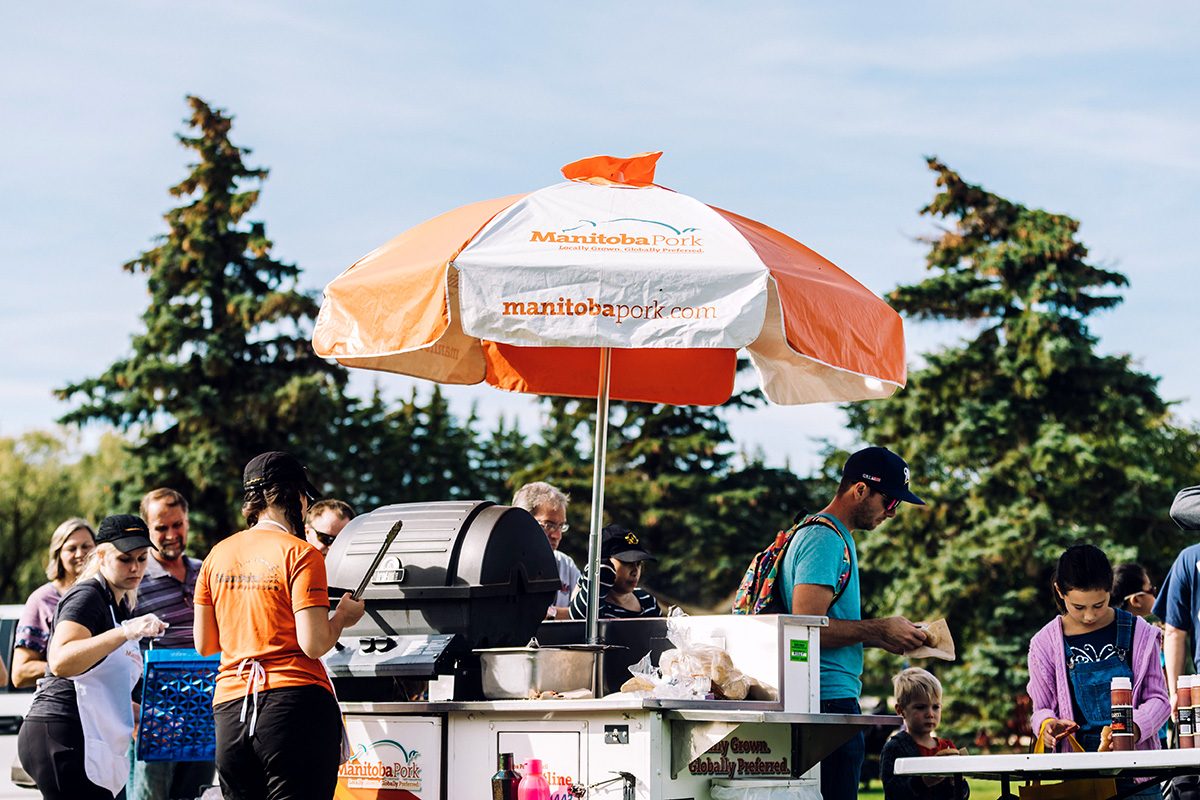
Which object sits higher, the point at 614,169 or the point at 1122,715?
the point at 614,169

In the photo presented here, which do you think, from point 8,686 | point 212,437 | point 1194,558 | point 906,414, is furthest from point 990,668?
point 1194,558

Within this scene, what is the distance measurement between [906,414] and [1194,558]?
2320 centimetres

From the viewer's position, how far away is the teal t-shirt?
5555mm

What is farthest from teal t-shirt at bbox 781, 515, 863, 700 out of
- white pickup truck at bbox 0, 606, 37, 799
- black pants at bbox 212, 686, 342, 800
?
white pickup truck at bbox 0, 606, 37, 799

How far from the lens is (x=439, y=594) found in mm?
5520

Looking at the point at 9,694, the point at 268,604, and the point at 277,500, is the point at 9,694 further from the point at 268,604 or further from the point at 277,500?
the point at 268,604

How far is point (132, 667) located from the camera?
6.33 meters

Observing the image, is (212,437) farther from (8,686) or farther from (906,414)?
(8,686)

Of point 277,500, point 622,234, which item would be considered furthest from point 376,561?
point 622,234

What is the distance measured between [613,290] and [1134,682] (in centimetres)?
256

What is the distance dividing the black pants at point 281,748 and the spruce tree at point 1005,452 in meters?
22.2

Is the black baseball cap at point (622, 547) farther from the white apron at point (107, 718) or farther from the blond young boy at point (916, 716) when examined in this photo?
the white apron at point (107, 718)

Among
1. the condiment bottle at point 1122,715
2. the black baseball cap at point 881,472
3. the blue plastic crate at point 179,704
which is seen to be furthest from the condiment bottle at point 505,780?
the condiment bottle at point 1122,715

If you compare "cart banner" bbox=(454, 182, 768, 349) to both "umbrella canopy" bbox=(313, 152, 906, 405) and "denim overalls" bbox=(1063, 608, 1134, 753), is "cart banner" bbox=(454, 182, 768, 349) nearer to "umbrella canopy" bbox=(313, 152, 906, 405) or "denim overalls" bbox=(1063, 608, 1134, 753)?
"umbrella canopy" bbox=(313, 152, 906, 405)
